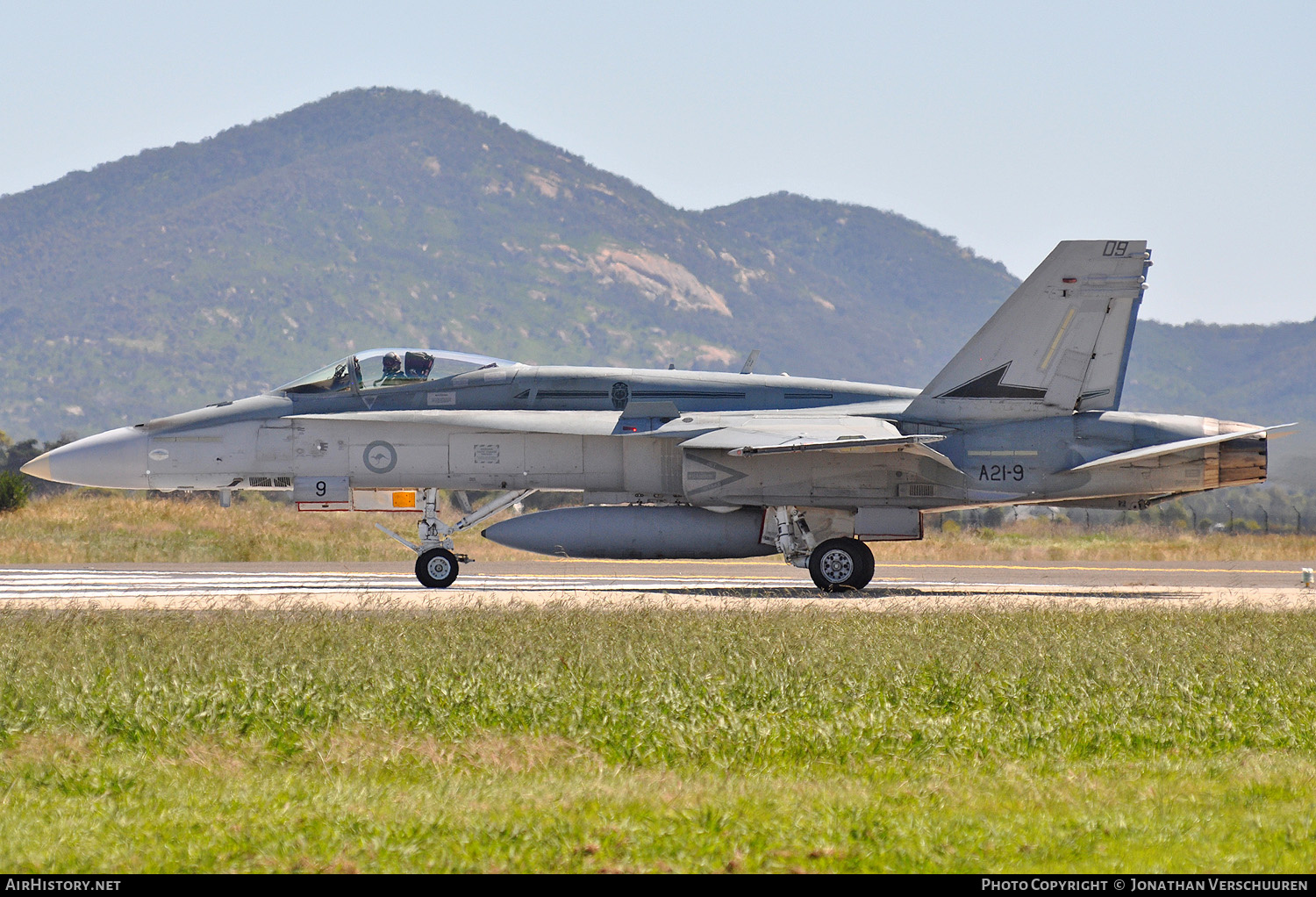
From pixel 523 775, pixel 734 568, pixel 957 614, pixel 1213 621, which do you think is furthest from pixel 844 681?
pixel 734 568

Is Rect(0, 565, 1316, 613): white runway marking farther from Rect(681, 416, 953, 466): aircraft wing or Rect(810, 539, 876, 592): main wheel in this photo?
Rect(681, 416, 953, 466): aircraft wing

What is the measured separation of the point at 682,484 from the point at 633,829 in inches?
459

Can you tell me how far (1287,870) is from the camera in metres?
4.94

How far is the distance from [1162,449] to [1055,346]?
1.93 meters

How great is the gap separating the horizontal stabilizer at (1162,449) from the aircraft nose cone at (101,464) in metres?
12.5

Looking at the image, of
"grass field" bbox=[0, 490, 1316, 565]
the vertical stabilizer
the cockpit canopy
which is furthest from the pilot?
"grass field" bbox=[0, 490, 1316, 565]

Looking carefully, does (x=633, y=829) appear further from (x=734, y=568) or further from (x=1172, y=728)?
(x=734, y=568)

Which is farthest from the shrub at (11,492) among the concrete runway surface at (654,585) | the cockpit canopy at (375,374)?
the cockpit canopy at (375,374)

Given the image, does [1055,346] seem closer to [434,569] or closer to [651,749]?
[434,569]

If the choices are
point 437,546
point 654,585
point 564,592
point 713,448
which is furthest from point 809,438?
point 437,546

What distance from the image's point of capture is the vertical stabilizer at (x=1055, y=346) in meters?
16.9

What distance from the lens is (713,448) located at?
1661 centimetres

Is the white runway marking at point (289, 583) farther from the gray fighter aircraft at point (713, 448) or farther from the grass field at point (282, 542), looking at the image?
the grass field at point (282, 542)

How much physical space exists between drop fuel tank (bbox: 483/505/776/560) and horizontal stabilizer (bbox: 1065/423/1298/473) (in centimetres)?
451
